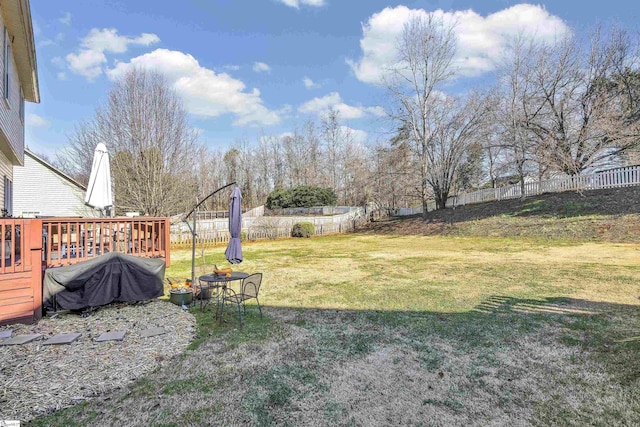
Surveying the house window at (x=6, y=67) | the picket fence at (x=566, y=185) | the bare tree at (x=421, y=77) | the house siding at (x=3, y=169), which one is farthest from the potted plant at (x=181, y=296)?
the bare tree at (x=421, y=77)

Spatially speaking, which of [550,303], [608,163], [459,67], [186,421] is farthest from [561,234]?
[186,421]

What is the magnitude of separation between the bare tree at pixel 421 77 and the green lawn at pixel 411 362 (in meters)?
16.9

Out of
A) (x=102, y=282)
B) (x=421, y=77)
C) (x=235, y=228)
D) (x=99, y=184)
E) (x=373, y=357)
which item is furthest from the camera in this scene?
(x=421, y=77)

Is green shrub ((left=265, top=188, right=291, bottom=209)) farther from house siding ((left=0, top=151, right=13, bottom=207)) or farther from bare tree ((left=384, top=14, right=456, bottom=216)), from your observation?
house siding ((left=0, top=151, right=13, bottom=207))

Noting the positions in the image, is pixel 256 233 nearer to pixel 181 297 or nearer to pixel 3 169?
pixel 3 169

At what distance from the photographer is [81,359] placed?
11.5ft

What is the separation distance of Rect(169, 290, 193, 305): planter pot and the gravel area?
58cm

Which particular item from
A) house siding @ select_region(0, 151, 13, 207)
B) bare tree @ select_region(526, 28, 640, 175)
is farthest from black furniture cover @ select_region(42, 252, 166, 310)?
bare tree @ select_region(526, 28, 640, 175)

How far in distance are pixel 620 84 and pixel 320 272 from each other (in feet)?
62.0

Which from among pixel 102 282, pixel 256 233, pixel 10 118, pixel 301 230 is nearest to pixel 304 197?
pixel 301 230

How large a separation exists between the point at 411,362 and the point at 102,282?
495cm

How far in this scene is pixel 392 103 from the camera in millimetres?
23281

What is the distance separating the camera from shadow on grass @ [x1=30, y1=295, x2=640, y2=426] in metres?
2.54

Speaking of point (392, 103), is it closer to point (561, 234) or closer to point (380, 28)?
point (380, 28)
